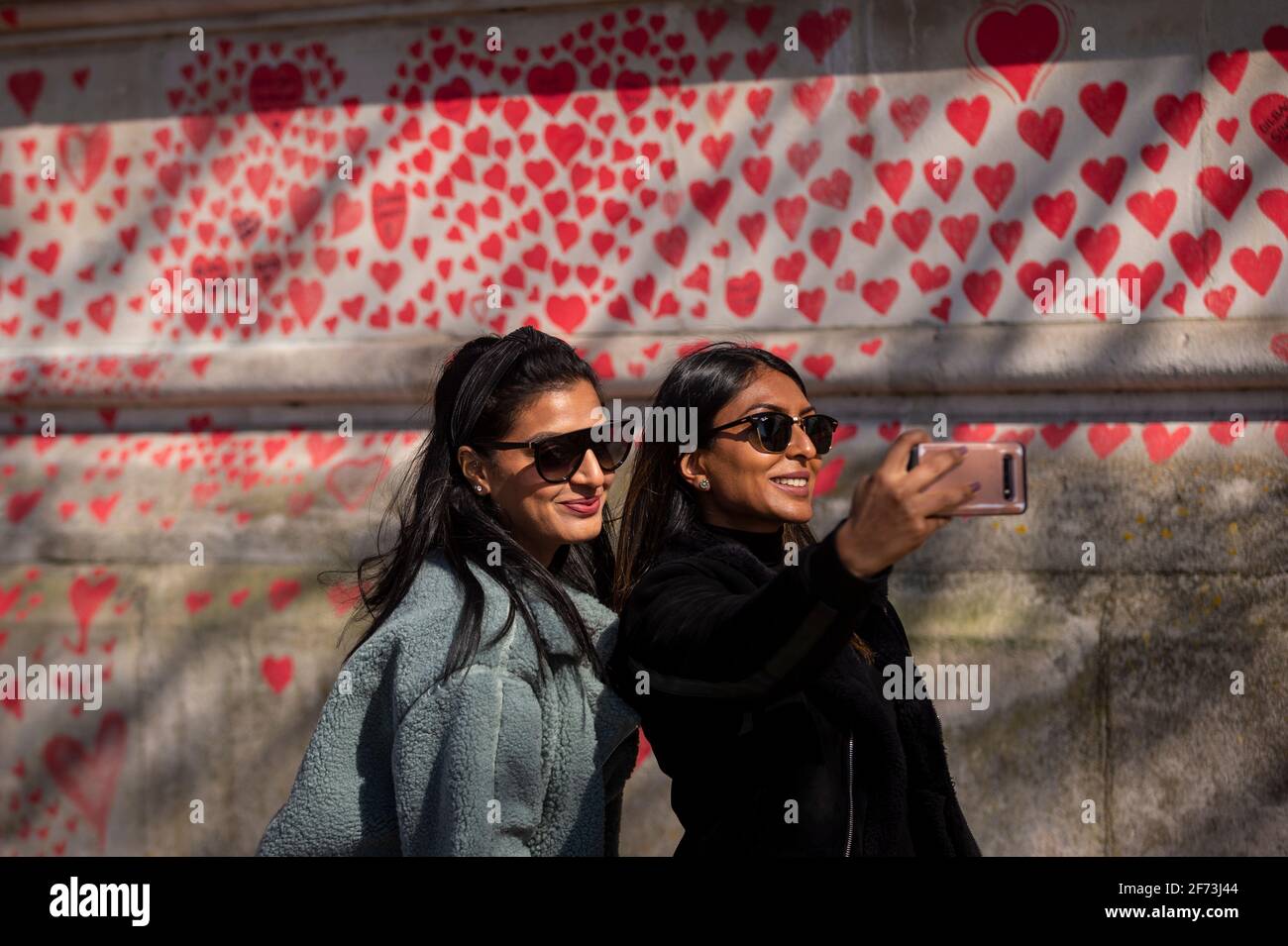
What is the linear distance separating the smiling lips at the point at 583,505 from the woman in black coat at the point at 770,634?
3.8 inches

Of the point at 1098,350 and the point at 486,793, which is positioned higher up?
the point at 1098,350

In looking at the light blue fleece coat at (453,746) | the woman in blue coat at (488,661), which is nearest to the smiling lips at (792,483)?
the woman in blue coat at (488,661)

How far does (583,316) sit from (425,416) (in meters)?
0.70

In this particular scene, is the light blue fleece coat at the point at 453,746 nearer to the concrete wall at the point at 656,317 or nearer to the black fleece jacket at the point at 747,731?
the black fleece jacket at the point at 747,731

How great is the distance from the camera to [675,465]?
95.9 inches

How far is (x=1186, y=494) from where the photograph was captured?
427cm

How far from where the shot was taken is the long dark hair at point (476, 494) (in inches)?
91.9

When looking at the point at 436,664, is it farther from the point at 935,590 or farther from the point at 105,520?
the point at 105,520

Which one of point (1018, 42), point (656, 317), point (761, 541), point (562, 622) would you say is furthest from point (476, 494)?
point (1018, 42)

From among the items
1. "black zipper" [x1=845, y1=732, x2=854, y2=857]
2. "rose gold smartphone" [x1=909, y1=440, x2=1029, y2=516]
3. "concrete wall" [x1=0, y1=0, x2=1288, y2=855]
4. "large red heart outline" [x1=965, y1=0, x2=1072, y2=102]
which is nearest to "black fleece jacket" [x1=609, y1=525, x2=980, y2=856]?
"black zipper" [x1=845, y1=732, x2=854, y2=857]

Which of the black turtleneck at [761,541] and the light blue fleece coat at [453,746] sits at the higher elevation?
the black turtleneck at [761,541]

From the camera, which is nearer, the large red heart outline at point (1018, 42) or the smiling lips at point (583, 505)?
the smiling lips at point (583, 505)

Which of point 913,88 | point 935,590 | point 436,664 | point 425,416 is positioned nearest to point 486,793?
point 436,664

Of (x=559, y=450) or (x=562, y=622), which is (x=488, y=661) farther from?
(x=559, y=450)
